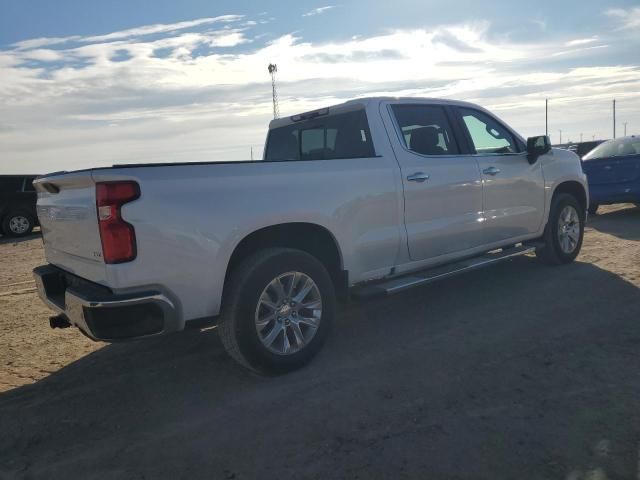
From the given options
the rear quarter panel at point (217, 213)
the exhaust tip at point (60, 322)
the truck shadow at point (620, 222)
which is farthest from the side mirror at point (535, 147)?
the exhaust tip at point (60, 322)

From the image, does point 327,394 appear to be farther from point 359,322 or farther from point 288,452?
point 359,322

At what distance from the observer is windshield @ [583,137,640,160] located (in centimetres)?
1035

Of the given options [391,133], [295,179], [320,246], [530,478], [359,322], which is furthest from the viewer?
[359,322]

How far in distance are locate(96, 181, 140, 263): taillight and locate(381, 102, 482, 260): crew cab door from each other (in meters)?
2.31

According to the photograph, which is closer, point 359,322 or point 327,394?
point 327,394

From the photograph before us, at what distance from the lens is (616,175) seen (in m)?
9.98

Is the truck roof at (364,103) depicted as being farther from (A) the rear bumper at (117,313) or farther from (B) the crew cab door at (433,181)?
(A) the rear bumper at (117,313)

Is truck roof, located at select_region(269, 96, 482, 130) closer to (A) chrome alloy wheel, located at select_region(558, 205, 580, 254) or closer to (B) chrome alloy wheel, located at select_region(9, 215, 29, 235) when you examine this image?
(A) chrome alloy wheel, located at select_region(558, 205, 580, 254)

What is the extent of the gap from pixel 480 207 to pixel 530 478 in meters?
3.20

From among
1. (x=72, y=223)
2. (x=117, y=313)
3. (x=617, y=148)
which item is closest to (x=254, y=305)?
(x=117, y=313)

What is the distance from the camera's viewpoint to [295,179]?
3787 mm

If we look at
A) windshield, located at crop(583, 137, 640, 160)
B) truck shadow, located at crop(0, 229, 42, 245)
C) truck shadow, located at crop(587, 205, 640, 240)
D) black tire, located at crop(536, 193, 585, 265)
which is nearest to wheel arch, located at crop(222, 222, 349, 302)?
black tire, located at crop(536, 193, 585, 265)

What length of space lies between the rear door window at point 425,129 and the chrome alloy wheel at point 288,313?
167cm

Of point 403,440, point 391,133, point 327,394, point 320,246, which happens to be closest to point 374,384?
point 327,394
